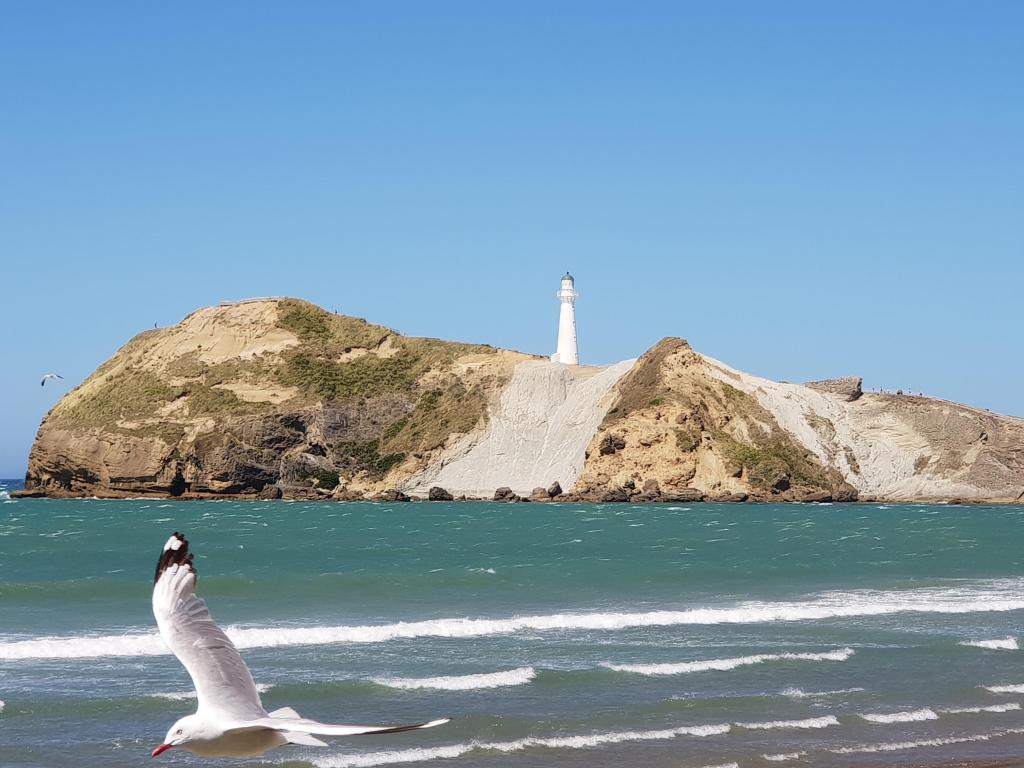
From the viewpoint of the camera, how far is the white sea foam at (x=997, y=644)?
22467mm

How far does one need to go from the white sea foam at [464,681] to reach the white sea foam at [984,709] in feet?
19.6

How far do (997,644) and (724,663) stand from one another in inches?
218

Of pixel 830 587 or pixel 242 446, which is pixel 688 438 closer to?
pixel 242 446

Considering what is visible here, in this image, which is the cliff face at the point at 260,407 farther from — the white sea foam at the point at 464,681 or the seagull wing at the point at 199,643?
the seagull wing at the point at 199,643

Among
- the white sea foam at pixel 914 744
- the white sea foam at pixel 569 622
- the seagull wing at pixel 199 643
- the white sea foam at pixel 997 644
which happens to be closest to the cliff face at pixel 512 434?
the white sea foam at pixel 569 622

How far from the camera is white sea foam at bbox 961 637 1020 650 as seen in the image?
73.7 feet

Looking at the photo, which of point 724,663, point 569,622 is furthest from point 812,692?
point 569,622

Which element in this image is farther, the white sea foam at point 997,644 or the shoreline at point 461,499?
the shoreline at point 461,499

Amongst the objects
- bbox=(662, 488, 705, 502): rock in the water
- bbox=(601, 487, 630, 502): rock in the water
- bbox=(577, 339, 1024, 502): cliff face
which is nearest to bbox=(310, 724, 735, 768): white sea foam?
bbox=(601, 487, 630, 502): rock in the water

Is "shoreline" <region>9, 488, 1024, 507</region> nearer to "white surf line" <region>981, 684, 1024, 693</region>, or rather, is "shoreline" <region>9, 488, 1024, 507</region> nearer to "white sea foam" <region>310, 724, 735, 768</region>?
"white surf line" <region>981, 684, 1024, 693</region>

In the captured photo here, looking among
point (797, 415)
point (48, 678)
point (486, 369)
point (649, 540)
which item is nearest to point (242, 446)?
point (486, 369)

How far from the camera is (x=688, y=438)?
9856 centimetres

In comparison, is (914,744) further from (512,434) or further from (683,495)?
(512,434)

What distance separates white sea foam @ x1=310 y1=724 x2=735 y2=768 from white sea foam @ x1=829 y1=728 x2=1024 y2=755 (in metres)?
1.60
